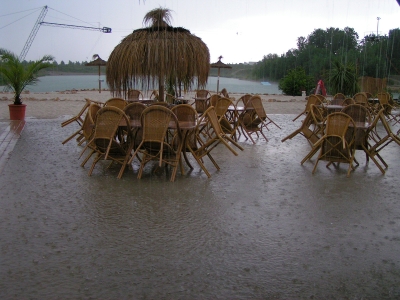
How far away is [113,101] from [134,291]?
539 cm

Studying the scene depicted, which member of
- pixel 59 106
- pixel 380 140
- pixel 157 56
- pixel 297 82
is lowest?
pixel 59 106

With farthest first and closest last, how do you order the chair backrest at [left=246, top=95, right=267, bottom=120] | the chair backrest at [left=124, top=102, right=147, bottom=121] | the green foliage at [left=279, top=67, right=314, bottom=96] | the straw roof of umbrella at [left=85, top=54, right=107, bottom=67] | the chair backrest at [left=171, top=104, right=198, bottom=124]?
the straw roof of umbrella at [left=85, top=54, right=107, bottom=67], the green foliage at [left=279, top=67, right=314, bottom=96], the chair backrest at [left=246, top=95, right=267, bottom=120], the chair backrest at [left=171, top=104, right=198, bottom=124], the chair backrest at [left=124, top=102, right=147, bottom=121]

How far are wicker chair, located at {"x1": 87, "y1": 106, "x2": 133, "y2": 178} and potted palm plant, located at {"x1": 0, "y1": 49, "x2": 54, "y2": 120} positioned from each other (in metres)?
6.30

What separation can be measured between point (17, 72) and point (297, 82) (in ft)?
72.3

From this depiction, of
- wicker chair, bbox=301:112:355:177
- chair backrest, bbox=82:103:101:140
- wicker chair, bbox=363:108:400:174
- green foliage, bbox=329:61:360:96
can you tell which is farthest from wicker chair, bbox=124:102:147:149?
green foliage, bbox=329:61:360:96

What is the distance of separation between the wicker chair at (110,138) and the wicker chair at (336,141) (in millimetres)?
2549

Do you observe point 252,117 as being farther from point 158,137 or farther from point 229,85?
point 229,85

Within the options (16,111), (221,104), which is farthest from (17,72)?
(221,104)

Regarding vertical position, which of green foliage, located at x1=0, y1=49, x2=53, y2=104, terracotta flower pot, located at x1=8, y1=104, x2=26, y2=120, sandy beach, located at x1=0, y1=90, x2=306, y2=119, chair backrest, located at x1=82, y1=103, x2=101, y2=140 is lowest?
sandy beach, located at x1=0, y1=90, x2=306, y2=119

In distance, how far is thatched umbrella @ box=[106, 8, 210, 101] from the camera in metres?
7.27

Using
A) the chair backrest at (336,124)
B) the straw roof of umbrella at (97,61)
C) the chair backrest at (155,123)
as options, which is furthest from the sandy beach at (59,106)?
the straw roof of umbrella at (97,61)

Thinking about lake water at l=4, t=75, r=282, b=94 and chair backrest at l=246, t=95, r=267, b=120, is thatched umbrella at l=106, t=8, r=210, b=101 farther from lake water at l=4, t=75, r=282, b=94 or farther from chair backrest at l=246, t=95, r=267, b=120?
lake water at l=4, t=75, r=282, b=94

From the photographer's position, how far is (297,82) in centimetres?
2975

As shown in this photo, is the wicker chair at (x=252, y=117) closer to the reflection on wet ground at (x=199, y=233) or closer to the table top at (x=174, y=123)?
the reflection on wet ground at (x=199, y=233)
